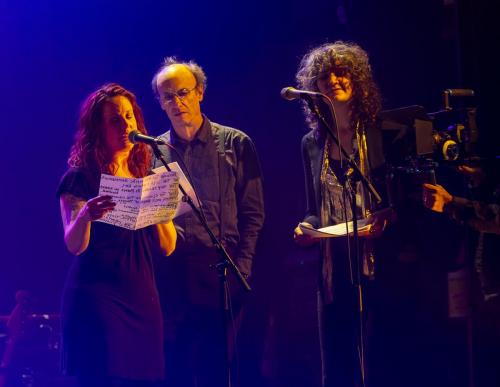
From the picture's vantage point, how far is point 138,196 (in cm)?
279

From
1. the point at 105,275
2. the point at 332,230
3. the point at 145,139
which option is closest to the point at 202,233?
the point at 105,275

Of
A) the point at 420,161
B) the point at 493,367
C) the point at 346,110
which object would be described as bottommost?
the point at 493,367

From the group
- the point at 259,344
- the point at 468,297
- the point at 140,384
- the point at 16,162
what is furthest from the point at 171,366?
the point at 16,162

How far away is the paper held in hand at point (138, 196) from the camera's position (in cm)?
279

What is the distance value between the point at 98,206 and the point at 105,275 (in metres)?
0.35

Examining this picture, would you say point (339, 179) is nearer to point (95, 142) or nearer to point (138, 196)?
point (138, 196)

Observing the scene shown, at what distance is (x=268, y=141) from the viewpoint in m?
4.58

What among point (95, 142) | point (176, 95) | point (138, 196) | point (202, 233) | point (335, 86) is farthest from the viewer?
point (176, 95)

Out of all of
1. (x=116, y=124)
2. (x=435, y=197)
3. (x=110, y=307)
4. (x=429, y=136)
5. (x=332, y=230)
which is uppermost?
(x=116, y=124)

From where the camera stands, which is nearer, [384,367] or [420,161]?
[420,161]

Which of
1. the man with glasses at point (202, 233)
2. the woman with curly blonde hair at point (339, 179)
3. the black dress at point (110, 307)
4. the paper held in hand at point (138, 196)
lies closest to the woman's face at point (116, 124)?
the black dress at point (110, 307)

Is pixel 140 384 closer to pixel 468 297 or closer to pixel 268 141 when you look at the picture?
pixel 468 297

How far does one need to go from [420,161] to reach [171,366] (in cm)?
179

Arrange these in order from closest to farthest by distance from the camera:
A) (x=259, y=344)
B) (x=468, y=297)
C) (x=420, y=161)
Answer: (x=420, y=161) → (x=468, y=297) → (x=259, y=344)
